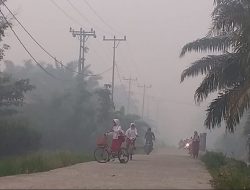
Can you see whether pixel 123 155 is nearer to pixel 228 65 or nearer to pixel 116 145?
pixel 116 145

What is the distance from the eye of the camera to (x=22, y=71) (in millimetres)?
76375

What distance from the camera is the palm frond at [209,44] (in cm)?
2390

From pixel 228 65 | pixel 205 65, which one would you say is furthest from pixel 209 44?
pixel 228 65

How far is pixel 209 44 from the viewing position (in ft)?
80.6

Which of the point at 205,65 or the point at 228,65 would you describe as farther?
the point at 205,65

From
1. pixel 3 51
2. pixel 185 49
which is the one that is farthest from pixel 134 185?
pixel 3 51

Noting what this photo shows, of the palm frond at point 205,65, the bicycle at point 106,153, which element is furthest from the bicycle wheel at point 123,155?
the palm frond at point 205,65

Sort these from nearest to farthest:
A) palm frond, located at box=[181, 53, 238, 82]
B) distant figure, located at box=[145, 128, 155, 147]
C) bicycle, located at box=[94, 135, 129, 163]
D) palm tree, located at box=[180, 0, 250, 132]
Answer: palm tree, located at box=[180, 0, 250, 132] < bicycle, located at box=[94, 135, 129, 163] < palm frond, located at box=[181, 53, 238, 82] < distant figure, located at box=[145, 128, 155, 147]

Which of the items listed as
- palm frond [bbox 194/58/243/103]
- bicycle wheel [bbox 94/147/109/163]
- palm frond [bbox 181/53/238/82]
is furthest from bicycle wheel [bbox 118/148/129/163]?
palm frond [bbox 181/53/238/82]

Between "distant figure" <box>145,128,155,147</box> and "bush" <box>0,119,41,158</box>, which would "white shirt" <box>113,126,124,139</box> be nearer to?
"distant figure" <box>145,128,155,147</box>

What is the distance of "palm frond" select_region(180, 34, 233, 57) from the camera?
23895 millimetres

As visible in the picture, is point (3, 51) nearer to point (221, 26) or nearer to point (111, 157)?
point (111, 157)

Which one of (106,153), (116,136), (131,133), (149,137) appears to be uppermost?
(116,136)

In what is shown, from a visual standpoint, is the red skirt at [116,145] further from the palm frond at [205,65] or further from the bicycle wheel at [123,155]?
the palm frond at [205,65]
